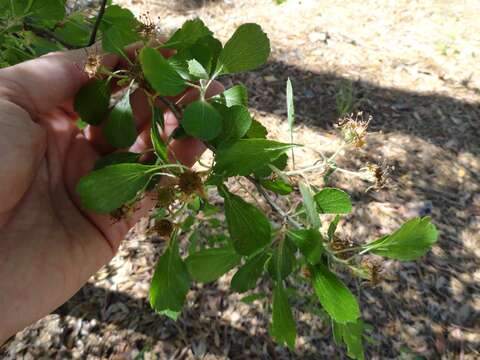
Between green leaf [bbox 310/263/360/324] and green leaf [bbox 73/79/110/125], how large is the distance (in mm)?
547

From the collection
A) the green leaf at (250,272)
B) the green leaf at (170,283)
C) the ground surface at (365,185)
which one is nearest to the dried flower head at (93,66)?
the green leaf at (170,283)

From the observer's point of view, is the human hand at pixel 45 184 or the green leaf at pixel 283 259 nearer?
the green leaf at pixel 283 259

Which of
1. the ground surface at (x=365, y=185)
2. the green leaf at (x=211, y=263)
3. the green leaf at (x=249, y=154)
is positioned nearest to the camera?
the green leaf at (x=249, y=154)

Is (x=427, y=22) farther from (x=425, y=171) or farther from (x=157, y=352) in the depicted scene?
(x=157, y=352)

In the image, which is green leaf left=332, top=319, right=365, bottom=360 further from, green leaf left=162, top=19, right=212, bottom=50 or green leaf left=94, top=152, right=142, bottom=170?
green leaf left=162, top=19, right=212, bottom=50

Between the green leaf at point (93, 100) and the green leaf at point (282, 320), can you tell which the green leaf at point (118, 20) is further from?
the green leaf at point (282, 320)

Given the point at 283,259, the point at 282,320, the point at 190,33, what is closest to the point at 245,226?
the point at 283,259

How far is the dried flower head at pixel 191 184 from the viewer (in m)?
0.74

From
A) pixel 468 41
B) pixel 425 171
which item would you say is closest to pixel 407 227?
pixel 425 171

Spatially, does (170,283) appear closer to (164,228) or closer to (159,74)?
(164,228)

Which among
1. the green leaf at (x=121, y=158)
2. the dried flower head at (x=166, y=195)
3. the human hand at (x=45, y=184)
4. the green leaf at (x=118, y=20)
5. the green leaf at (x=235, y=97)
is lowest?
the human hand at (x=45, y=184)

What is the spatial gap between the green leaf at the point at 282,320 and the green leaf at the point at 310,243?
0.13 m

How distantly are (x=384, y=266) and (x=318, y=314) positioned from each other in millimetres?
514

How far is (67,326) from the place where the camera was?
1901mm
